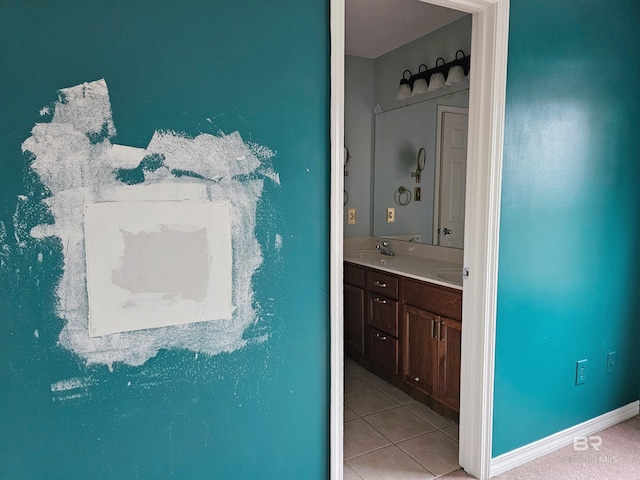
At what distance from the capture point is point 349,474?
205cm

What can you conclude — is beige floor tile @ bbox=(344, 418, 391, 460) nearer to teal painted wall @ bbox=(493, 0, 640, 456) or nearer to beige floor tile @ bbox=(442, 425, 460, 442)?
beige floor tile @ bbox=(442, 425, 460, 442)

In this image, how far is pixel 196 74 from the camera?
1.37 m

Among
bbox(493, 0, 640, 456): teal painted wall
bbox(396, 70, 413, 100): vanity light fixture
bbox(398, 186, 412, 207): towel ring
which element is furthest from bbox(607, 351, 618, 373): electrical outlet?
bbox(396, 70, 413, 100): vanity light fixture

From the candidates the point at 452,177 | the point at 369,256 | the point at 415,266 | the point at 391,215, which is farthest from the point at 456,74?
the point at 369,256

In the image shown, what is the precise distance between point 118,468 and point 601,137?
8.36ft

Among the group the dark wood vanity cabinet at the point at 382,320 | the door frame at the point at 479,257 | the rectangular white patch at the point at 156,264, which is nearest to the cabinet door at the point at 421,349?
the dark wood vanity cabinet at the point at 382,320

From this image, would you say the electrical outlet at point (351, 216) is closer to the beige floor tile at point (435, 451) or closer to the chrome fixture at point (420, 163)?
Result: the chrome fixture at point (420, 163)

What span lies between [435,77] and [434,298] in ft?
5.12

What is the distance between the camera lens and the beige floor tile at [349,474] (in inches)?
79.5

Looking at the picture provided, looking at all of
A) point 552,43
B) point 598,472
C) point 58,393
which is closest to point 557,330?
point 598,472

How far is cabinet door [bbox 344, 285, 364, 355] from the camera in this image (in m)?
3.20

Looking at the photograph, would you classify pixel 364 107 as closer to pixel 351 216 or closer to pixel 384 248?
pixel 351 216

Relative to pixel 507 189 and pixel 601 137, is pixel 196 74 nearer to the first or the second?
pixel 507 189

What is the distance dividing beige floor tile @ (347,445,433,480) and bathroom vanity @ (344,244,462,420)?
1.51ft
